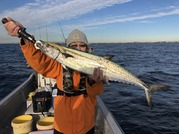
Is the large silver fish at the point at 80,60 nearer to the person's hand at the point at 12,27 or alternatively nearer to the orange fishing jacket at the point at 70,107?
the orange fishing jacket at the point at 70,107

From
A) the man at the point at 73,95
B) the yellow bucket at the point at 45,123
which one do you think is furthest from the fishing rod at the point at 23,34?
the yellow bucket at the point at 45,123

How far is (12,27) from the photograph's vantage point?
11.0ft

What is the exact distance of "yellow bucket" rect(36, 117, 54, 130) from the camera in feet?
19.2

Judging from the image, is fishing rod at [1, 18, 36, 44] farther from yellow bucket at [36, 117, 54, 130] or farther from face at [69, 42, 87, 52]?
yellow bucket at [36, 117, 54, 130]

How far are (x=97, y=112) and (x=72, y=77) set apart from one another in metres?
2.66

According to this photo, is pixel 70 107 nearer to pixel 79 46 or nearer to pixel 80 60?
pixel 80 60

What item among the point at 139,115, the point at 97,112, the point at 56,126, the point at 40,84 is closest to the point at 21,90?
the point at 40,84

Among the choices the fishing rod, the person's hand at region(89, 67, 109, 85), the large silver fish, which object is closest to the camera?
the fishing rod

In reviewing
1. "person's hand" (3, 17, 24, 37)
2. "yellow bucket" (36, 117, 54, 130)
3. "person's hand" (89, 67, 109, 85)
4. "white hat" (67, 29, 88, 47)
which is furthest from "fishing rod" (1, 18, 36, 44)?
"yellow bucket" (36, 117, 54, 130)

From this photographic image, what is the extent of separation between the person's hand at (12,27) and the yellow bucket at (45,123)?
124 inches

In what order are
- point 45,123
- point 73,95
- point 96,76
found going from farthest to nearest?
1. point 45,123
2. point 73,95
3. point 96,76

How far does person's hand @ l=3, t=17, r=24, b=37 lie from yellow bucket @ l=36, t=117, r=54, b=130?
3.15 metres

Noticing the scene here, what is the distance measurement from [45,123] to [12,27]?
11.5 ft

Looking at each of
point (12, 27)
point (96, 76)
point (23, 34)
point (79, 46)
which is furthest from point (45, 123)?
point (12, 27)
